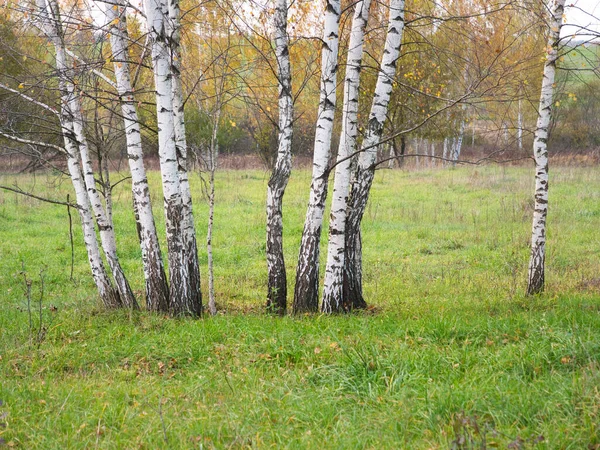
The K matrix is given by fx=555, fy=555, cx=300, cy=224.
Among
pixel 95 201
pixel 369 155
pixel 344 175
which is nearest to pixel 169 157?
pixel 95 201

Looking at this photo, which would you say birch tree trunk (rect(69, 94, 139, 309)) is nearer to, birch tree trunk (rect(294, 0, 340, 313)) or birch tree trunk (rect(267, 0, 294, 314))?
birch tree trunk (rect(267, 0, 294, 314))

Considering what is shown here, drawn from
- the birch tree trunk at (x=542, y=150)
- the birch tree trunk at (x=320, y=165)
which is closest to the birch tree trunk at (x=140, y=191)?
the birch tree trunk at (x=320, y=165)

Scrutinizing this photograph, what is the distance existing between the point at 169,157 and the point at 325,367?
325 centimetres

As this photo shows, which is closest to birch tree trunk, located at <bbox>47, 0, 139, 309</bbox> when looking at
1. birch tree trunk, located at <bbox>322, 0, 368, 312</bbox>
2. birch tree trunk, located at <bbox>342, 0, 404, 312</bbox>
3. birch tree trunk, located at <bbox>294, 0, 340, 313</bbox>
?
birch tree trunk, located at <bbox>294, 0, 340, 313</bbox>

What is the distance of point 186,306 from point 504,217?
10.4 m

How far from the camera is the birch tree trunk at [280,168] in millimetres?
7145

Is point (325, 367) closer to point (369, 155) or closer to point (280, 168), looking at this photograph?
point (280, 168)

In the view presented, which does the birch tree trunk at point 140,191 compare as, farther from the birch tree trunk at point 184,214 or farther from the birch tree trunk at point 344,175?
the birch tree trunk at point 344,175

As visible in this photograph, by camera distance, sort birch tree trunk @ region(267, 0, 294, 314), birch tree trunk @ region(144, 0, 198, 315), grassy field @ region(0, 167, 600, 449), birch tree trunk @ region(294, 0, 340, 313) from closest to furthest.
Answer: grassy field @ region(0, 167, 600, 449) → birch tree trunk @ region(144, 0, 198, 315) → birch tree trunk @ region(294, 0, 340, 313) → birch tree trunk @ region(267, 0, 294, 314)

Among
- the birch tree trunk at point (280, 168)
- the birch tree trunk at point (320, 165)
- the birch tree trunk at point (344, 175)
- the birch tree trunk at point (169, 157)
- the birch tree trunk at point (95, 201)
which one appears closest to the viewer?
the birch tree trunk at point (169, 157)

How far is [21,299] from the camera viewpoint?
9.10 metres

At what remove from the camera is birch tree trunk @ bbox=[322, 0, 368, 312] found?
688cm

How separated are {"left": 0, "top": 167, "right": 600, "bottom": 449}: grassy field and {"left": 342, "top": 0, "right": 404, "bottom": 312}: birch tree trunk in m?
0.64

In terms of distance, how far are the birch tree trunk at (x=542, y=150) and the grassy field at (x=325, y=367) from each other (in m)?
0.40
